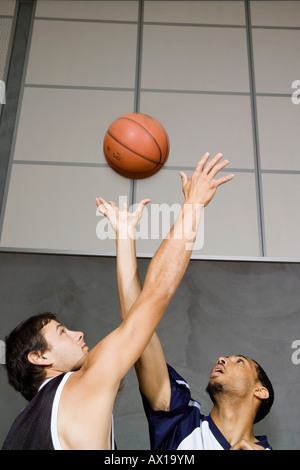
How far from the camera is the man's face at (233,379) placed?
1.92 meters

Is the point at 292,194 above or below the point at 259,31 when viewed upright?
below

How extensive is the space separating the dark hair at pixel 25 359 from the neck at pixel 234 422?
2.40 ft

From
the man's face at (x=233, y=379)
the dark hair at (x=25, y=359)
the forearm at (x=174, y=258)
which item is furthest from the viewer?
the man's face at (x=233, y=379)

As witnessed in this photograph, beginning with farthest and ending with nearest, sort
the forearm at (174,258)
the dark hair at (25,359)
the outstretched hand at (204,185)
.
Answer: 1. the dark hair at (25,359)
2. the outstretched hand at (204,185)
3. the forearm at (174,258)

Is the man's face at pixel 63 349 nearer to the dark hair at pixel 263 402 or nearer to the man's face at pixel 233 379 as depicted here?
the man's face at pixel 233 379

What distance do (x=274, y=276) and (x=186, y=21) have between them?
7.43 feet

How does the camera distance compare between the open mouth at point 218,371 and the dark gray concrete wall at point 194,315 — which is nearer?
the open mouth at point 218,371

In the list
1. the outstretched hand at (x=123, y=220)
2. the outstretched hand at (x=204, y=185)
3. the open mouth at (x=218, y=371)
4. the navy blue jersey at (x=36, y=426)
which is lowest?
the navy blue jersey at (x=36, y=426)

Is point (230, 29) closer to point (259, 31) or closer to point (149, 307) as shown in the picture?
point (259, 31)

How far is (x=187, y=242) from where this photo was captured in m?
1.34

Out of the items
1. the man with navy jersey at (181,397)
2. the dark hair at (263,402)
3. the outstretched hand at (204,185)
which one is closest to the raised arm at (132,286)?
the man with navy jersey at (181,397)

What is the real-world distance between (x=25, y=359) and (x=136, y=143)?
1.68 m

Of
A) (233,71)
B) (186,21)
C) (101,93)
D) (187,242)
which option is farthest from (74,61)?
(187,242)

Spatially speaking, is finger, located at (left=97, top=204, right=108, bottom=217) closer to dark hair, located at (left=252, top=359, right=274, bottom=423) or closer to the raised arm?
the raised arm
